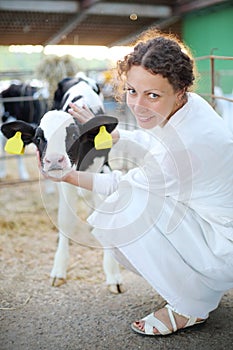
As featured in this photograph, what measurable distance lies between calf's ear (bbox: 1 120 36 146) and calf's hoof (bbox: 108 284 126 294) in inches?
23.2

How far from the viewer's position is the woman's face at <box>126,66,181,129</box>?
3.86 ft

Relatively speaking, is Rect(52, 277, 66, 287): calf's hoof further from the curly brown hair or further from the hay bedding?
the curly brown hair

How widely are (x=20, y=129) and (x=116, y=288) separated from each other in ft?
2.11

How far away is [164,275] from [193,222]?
0.52 ft

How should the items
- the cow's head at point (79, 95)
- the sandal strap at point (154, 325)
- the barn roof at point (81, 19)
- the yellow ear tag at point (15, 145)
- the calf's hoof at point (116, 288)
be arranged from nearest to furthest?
1. the sandal strap at point (154, 325)
2. the yellow ear tag at point (15, 145)
3. the calf's hoof at point (116, 288)
4. the cow's head at point (79, 95)
5. the barn roof at point (81, 19)

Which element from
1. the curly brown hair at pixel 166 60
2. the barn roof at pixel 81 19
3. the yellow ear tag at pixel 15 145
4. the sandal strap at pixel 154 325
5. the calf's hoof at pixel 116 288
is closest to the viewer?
the curly brown hair at pixel 166 60

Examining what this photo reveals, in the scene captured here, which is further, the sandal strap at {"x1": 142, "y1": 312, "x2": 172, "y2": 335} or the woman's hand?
the woman's hand

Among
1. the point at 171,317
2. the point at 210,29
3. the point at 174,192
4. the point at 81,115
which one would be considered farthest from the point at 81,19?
the point at 171,317

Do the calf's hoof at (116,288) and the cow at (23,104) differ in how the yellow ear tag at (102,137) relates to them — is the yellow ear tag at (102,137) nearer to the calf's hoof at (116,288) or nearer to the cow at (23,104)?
the calf's hoof at (116,288)

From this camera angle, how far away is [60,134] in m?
1.43

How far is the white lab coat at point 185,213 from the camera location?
122 cm

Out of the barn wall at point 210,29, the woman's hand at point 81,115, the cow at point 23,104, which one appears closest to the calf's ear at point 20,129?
Answer: the woman's hand at point 81,115

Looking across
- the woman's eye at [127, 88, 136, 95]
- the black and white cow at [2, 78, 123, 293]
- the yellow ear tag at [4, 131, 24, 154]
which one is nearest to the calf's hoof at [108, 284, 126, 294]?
the black and white cow at [2, 78, 123, 293]

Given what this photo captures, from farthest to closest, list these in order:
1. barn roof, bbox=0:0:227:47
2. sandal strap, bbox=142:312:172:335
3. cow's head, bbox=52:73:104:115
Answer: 1. barn roof, bbox=0:0:227:47
2. cow's head, bbox=52:73:104:115
3. sandal strap, bbox=142:312:172:335
